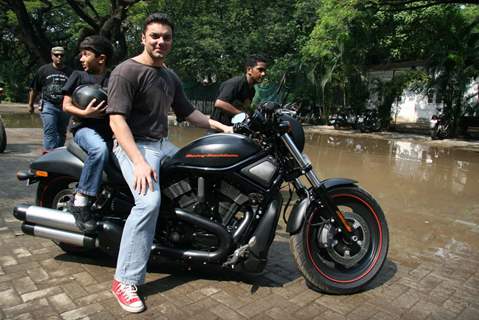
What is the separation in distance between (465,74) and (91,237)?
1633 cm

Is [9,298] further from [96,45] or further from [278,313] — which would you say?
[96,45]

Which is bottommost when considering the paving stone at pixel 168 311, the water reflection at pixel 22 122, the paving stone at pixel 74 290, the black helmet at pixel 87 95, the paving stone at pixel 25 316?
the paving stone at pixel 25 316

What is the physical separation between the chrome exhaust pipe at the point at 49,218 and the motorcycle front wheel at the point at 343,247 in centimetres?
177

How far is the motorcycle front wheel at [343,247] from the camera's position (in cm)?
326

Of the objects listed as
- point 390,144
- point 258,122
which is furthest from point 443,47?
point 258,122

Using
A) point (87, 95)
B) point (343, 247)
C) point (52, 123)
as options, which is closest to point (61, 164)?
point (87, 95)

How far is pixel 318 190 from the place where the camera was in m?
3.28

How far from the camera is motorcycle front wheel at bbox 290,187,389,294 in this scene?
3.26 metres

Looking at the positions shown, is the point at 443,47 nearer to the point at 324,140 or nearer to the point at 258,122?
the point at 324,140

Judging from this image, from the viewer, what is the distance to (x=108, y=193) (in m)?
3.51

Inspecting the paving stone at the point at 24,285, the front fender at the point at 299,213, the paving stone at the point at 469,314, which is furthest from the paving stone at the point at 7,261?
the paving stone at the point at 469,314

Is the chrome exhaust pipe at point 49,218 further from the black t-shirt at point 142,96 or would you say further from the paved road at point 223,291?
the black t-shirt at point 142,96

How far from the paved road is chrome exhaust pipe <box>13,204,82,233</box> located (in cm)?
41

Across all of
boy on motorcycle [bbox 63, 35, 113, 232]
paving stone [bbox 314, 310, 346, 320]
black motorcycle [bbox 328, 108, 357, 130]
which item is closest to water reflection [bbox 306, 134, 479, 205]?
paving stone [bbox 314, 310, 346, 320]
